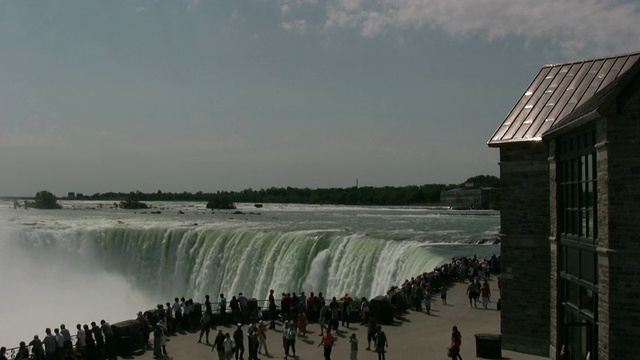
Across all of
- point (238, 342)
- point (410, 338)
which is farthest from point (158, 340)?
point (410, 338)

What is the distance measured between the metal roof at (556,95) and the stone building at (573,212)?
0.03m

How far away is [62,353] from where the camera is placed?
47.4 ft

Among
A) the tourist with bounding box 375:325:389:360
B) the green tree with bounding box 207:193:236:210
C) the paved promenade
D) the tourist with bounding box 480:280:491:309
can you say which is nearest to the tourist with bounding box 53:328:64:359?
the paved promenade

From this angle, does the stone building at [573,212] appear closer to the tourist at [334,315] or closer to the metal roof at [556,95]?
the metal roof at [556,95]

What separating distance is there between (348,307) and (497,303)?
435cm

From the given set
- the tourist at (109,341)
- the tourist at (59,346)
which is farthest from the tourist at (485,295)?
the tourist at (59,346)

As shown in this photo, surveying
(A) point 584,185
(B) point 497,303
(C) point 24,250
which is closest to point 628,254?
(A) point 584,185

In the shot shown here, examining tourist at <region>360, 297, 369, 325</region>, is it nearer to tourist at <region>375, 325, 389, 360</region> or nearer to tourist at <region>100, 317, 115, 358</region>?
tourist at <region>375, 325, 389, 360</region>

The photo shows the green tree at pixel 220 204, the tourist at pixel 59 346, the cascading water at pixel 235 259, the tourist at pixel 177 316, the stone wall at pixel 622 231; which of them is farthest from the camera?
the green tree at pixel 220 204

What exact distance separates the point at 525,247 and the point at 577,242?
2.88m

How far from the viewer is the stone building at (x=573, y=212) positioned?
9.98 m

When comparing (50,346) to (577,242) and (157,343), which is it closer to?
(157,343)

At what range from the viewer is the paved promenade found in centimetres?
1494

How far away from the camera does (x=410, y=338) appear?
16.3m
